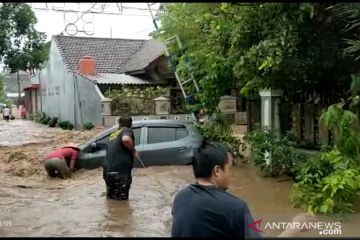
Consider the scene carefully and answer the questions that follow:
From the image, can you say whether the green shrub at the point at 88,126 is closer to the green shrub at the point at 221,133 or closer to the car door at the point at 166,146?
the green shrub at the point at 221,133

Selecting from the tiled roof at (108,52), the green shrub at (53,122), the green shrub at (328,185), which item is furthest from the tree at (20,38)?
the green shrub at (328,185)

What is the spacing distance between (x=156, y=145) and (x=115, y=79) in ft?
56.7

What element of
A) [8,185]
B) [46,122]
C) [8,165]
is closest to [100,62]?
[46,122]

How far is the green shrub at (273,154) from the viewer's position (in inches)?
344

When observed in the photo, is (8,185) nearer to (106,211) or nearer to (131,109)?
(106,211)

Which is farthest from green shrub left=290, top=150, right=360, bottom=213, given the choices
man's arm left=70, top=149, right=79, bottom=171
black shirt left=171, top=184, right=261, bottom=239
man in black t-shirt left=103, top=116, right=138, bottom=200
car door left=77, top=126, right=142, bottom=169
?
man's arm left=70, top=149, right=79, bottom=171

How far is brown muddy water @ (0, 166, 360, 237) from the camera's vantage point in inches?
251

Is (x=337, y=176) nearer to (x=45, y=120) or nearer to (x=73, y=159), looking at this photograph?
(x=73, y=159)

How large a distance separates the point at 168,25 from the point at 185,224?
8.75 meters

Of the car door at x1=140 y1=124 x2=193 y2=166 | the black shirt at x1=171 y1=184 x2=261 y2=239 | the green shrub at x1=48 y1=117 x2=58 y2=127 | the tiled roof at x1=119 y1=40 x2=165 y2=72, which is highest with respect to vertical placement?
the tiled roof at x1=119 y1=40 x2=165 y2=72

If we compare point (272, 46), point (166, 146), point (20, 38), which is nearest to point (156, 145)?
point (166, 146)

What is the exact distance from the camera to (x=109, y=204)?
7.59 metres

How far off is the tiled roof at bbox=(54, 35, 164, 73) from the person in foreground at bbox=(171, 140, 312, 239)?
81.8 feet

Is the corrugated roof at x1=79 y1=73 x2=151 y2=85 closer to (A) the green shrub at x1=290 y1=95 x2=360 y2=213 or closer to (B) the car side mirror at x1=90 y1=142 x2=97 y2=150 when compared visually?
(B) the car side mirror at x1=90 y1=142 x2=97 y2=150
